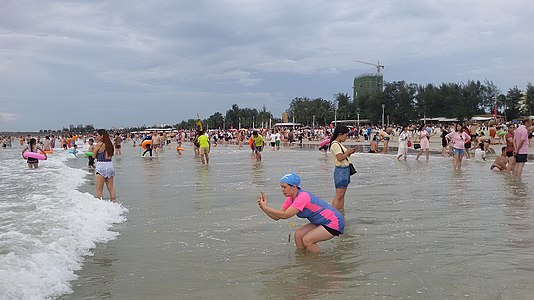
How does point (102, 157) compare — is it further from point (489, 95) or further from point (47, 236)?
point (489, 95)

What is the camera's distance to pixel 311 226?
223 inches

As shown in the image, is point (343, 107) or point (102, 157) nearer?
point (102, 157)

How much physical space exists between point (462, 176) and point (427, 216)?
635 cm

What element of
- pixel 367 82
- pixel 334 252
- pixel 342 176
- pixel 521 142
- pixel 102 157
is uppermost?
pixel 367 82

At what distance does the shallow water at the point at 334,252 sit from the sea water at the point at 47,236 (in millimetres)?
220

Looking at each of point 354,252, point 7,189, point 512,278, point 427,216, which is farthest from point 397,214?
point 7,189

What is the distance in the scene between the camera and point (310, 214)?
220 inches

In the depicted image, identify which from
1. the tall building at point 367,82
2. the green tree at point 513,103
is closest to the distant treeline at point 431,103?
the green tree at point 513,103

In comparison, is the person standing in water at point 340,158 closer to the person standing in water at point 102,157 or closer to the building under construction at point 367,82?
the person standing in water at point 102,157

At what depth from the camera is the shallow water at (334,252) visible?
432 cm

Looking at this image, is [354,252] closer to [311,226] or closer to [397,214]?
[311,226]

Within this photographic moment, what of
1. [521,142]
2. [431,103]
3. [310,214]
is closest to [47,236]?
[310,214]

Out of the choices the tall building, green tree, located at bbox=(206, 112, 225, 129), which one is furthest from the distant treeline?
green tree, located at bbox=(206, 112, 225, 129)

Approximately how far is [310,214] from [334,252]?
0.51m
